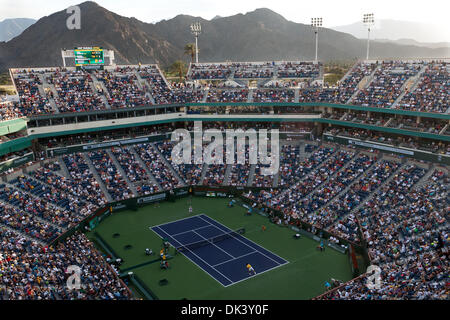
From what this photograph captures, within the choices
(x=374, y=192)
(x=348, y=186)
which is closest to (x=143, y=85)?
(x=348, y=186)

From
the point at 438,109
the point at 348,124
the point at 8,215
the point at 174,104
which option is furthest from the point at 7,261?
the point at 438,109

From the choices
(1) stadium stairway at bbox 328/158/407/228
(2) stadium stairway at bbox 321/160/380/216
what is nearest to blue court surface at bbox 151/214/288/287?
(1) stadium stairway at bbox 328/158/407/228

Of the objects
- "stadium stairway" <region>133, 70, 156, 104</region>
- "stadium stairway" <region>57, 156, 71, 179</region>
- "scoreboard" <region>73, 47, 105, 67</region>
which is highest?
"scoreboard" <region>73, 47, 105, 67</region>

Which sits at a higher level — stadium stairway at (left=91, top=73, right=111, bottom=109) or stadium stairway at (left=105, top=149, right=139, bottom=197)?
stadium stairway at (left=91, top=73, right=111, bottom=109)

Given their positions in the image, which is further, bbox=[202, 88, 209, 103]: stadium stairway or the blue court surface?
bbox=[202, 88, 209, 103]: stadium stairway

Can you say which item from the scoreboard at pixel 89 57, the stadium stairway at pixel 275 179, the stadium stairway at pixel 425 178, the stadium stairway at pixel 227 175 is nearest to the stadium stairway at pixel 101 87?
the scoreboard at pixel 89 57

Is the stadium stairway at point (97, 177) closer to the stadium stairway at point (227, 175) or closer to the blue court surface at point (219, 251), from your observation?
the blue court surface at point (219, 251)

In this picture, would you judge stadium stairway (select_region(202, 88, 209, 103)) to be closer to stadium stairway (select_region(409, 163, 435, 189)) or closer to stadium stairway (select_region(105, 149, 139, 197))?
stadium stairway (select_region(105, 149, 139, 197))
